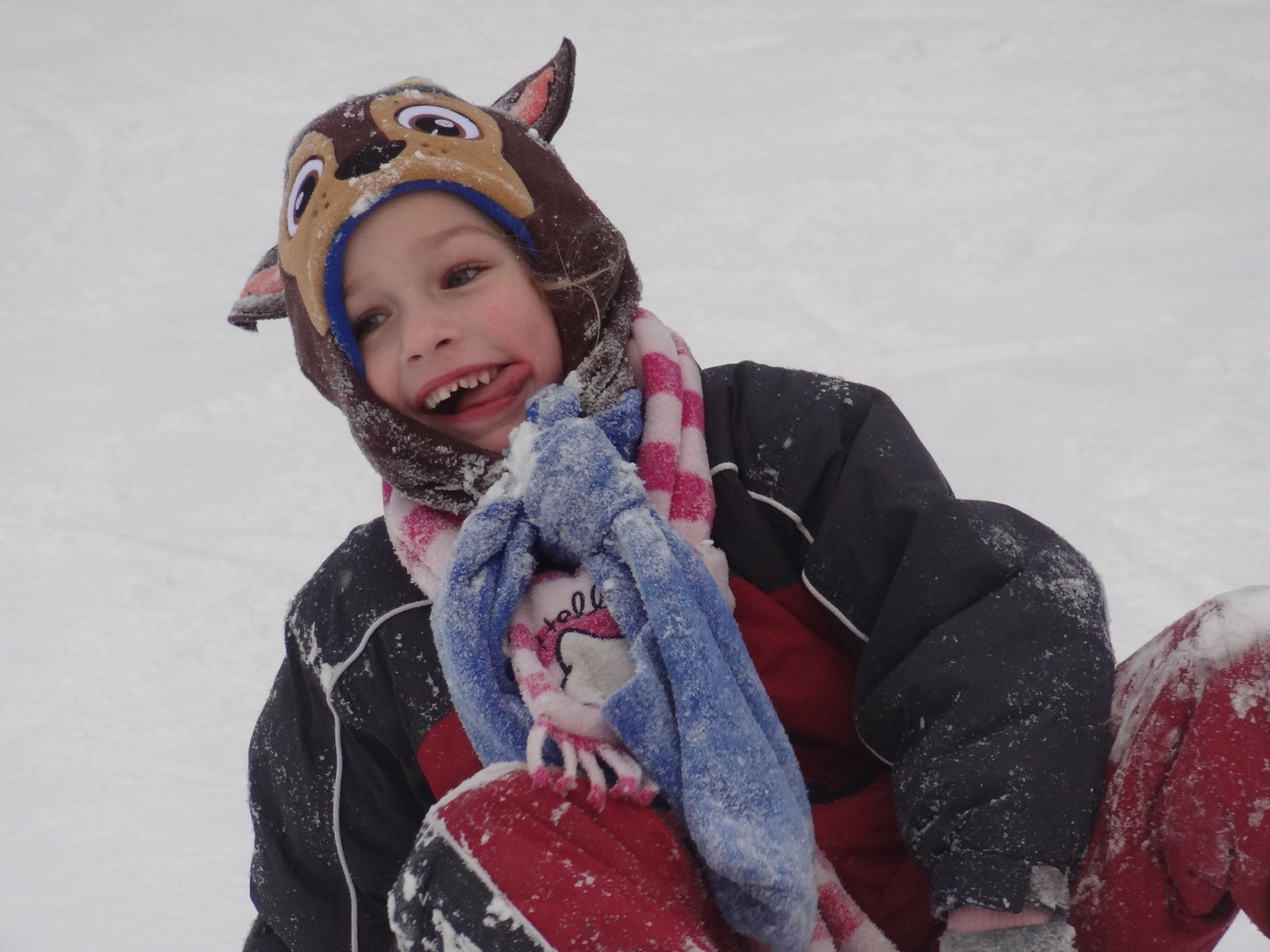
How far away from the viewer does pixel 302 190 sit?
1.29m

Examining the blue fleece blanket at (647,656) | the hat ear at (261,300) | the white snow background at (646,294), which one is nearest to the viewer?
the blue fleece blanket at (647,656)

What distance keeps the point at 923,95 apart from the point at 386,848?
3056mm

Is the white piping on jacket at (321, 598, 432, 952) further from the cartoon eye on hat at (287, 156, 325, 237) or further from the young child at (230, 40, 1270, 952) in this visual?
the cartoon eye on hat at (287, 156, 325, 237)

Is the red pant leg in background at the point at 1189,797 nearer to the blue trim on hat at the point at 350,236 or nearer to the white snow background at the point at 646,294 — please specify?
the white snow background at the point at 646,294

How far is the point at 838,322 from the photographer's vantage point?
276cm

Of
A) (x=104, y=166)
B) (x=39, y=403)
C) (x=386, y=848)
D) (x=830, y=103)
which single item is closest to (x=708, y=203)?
(x=830, y=103)

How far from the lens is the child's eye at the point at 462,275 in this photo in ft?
4.12

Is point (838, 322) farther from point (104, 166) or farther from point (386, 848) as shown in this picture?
point (104, 166)

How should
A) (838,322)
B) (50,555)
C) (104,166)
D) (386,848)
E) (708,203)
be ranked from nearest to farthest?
(386,848) < (50,555) < (838,322) < (708,203) < (104,166)

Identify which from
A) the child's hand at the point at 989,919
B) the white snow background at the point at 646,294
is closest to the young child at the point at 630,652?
the child's hand at the point at 989,919

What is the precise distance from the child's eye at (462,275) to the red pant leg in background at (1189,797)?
746 mm

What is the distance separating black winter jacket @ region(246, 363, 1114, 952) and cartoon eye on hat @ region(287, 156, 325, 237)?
360 mm

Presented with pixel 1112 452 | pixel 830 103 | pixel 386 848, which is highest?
pixel 830 103

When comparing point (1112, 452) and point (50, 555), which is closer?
point (1112, 452)
